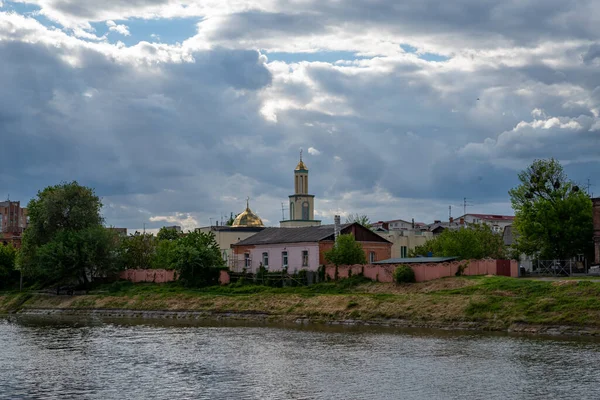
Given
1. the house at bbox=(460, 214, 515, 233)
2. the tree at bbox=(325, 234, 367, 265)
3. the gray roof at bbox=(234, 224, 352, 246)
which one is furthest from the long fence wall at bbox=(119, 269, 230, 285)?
the house at bbox=(460, 214, 515, 233)

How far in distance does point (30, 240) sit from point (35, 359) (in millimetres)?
50136

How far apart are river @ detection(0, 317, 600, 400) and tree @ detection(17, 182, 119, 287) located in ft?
93.8

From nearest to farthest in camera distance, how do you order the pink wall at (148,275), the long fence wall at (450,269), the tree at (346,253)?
the long fence wall at (450,269), the tree at (346,253), the pink wall at (148,275)

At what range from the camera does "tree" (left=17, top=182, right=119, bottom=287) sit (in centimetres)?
8650

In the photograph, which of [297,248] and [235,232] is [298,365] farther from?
[235,232]

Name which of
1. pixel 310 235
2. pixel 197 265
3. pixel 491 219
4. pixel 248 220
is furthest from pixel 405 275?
pixel 491 219

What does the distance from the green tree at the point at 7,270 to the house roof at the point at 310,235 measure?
30.2 m

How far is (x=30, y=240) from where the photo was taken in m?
91.8

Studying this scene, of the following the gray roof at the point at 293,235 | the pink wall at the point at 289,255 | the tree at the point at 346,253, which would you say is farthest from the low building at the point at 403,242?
the tree at the point at 346,253

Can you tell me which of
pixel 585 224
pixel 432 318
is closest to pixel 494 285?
pixel 432 318

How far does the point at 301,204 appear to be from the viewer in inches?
5463

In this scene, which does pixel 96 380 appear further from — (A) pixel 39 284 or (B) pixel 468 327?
(A) pixel 39 284

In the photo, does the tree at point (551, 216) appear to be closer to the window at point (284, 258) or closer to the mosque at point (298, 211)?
the window at point (284, 258)

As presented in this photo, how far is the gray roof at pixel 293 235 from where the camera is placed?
274ft
